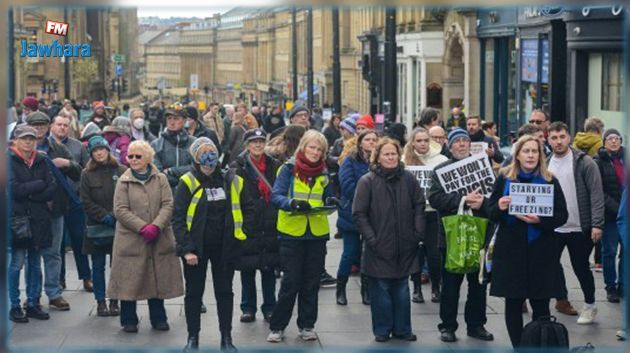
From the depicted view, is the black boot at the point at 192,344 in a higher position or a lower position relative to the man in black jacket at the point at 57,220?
lower

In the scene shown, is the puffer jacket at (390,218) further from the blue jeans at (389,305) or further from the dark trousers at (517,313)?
the dark trousers at (517,313)

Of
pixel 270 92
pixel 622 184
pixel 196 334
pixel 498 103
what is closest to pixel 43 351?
pixel 196 334

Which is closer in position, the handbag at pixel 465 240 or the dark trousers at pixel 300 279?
the handbag at pixel 465 240

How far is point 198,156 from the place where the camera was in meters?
9.61

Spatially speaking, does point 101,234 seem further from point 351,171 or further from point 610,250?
point 610,250

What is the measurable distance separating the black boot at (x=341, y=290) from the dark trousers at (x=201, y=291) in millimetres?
2132

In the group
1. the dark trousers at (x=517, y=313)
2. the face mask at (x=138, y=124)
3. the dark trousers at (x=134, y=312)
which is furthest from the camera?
the face mask at (x=138, y=124)

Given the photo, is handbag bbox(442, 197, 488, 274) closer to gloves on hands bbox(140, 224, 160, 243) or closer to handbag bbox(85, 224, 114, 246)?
gloves on hands bbox(140, 224, 160, 243)

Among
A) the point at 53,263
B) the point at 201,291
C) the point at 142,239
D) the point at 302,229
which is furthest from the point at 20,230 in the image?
the point at 302,229

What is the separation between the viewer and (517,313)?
368 inches

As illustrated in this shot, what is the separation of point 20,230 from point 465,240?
11.9ft

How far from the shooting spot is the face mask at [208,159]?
31.5ft

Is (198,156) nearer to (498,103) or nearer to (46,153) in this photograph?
(46,153)

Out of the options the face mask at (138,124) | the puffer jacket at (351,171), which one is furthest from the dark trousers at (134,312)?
the face mask at (138,124)
